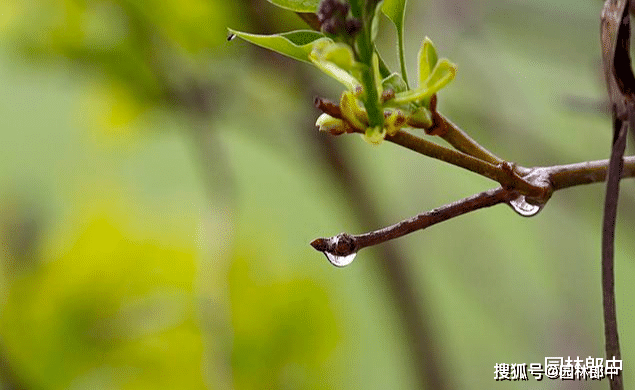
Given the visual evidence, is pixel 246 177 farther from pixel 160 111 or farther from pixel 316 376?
pixel 316 376

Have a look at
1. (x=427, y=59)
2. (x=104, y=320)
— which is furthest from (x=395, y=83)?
(x=104, y=320)

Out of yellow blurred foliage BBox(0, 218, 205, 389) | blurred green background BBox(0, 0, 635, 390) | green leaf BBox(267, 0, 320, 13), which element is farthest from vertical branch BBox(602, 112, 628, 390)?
yellow blurred foliage BBox(0, 218, 205, 389)

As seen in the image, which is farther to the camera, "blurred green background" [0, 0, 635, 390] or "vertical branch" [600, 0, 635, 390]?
"blurred green background" [0, 0, 635, 390]

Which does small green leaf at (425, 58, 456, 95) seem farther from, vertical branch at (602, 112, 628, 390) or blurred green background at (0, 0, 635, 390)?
blurred green background at (0, 0, 635, 390)

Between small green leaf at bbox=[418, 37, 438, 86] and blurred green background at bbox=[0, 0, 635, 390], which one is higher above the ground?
blurred green background at bbox=[0, 0, 635, 390]

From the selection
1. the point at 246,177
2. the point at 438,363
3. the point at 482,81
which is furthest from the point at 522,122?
the point at 246,177

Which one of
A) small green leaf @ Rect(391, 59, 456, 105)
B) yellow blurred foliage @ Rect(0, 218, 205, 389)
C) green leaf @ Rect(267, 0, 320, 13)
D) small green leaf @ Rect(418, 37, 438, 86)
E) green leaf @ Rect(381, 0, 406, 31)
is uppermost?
yellow blurred foliage @ Rect(0, 218, 205, 389)
